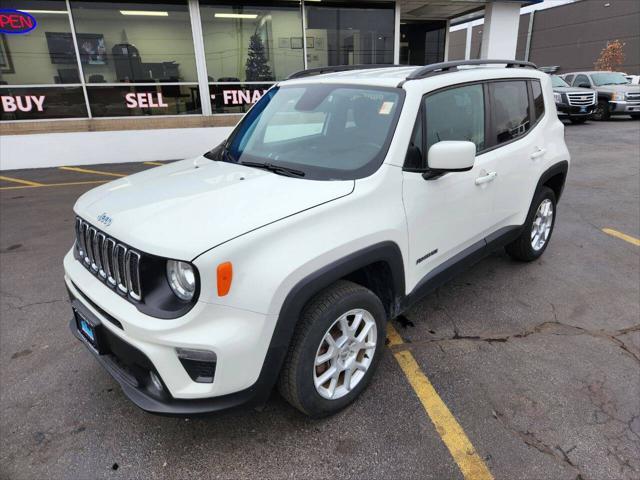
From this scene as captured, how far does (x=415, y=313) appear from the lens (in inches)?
140

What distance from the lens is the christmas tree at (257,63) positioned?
11.0m

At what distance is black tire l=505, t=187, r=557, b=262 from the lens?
13.1ft

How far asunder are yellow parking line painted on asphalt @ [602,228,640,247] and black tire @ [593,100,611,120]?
14000 mm

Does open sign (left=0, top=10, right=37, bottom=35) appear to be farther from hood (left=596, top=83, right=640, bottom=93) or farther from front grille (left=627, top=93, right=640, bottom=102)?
front grille (left=627, top=93, right=640, bottom=102)

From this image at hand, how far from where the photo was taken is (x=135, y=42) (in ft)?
34.0

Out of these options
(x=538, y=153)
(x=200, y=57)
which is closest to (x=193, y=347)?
(x=538, y=153)

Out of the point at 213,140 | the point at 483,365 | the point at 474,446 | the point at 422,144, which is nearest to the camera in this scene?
the point at 474,446

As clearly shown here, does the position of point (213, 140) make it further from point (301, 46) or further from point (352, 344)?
point (352, 344)

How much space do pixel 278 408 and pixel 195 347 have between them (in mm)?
927

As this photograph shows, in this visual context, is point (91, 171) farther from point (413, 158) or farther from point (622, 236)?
point (622, 236)

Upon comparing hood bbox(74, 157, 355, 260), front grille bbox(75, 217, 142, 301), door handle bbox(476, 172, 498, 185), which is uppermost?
hood bbox(74, 157, 355, 260)

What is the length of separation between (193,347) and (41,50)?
431 inches

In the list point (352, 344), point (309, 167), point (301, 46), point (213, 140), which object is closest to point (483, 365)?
point (352, 344)

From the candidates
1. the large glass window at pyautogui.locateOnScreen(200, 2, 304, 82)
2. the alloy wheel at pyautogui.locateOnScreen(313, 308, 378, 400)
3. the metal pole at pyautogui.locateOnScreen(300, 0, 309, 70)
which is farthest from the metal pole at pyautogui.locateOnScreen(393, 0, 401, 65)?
the alloy wheel at pyautogui.locateOnScreen(313, 308, 378, 400)
